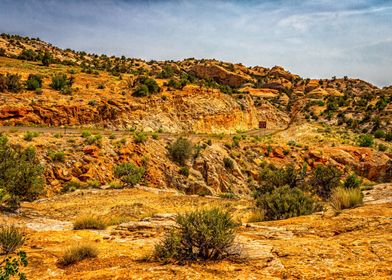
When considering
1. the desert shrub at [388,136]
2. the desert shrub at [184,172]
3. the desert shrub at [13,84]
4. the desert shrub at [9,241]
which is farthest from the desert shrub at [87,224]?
the desert shrub at [388,136]

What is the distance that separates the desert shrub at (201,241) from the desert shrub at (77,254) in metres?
1.50

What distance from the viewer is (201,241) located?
6.40 meters

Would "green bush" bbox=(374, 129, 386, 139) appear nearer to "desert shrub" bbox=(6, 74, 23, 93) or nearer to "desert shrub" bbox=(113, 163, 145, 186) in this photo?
"desert shrub" bbox=(113, 163, 145, 186)

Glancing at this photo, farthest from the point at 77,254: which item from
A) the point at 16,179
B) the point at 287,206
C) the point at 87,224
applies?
the point at 16,179

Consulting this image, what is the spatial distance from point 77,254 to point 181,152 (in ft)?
66.8

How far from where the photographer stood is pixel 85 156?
73.4 feet

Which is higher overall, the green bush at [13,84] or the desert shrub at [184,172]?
the green bush at [13,84]

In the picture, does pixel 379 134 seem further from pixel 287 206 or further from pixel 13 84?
pixel 13 84

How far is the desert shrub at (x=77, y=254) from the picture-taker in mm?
6566

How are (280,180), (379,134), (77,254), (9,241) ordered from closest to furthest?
(77,254) < (9,241) < (280,180) < (379,134)

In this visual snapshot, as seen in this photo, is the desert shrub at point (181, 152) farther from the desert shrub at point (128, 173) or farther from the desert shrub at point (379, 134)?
the desert shrub at point (379, 134)

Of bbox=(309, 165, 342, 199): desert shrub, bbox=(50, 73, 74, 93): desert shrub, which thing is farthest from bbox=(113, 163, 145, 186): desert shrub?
bbox=(50, 73, 74, 93): desert shrub

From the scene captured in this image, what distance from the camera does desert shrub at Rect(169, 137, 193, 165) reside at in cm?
Result: 2698

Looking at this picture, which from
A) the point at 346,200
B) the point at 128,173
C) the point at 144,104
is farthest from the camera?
the point at 144,104
